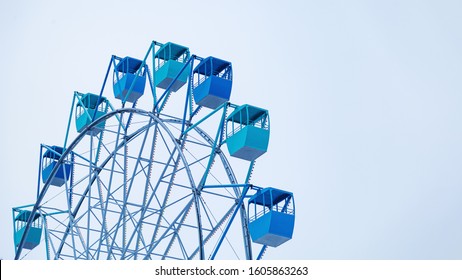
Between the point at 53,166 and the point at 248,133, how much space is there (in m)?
11.4

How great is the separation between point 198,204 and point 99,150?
303 inches

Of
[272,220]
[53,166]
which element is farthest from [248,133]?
[53,166]

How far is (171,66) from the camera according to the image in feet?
90.6

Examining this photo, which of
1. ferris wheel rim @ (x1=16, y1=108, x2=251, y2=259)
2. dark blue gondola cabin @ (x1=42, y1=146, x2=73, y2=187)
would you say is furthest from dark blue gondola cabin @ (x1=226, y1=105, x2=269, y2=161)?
dark blue gondola cabin @ (x1=42, y1=146, x2=73, y2=187)

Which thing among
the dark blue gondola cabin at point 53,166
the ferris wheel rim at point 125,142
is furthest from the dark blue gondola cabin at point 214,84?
the dark blue gondola cabin at point 53,166

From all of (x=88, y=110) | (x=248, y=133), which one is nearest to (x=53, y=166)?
(x=88, y=110)

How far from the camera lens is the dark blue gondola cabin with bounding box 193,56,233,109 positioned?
1010 inches

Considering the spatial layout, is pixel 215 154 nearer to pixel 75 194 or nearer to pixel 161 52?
pixel 161 52

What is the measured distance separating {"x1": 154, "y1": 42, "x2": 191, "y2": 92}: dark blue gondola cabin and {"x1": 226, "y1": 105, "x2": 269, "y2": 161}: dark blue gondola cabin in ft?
11.6

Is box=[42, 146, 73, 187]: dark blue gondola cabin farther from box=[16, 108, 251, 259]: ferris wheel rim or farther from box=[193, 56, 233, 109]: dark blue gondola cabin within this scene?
box=[193, 56, 233, 109]: dark blue gondola cabin

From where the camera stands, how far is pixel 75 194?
103ft

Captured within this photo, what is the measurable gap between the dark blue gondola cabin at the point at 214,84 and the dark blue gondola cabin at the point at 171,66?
149 cm

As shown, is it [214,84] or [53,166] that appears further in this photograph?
[53,166]

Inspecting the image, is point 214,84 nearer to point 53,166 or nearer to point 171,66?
point 171,66
